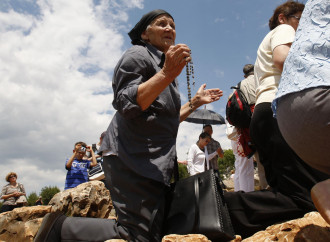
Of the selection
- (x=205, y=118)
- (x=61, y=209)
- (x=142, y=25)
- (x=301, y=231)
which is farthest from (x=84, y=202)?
(x=205, y=118)

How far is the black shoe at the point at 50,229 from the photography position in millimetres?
2570

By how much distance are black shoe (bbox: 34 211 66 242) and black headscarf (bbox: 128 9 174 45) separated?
1.66 metres

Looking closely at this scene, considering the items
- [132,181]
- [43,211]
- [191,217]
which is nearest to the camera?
[191,217]

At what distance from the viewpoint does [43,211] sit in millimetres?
5488

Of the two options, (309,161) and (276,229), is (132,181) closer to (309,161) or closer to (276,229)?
(276,229)

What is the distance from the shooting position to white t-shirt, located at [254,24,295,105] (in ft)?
8.80

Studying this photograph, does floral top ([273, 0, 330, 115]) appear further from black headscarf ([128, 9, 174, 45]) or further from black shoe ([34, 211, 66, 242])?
black shoe ([34, 211, 66, 242])

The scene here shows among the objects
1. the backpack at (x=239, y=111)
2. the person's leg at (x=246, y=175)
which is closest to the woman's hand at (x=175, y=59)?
the backpack at (x=239, y=111)

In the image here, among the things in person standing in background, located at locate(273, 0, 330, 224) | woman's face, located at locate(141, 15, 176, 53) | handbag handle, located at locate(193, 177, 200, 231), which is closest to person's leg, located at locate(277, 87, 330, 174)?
person standing in background, located at locate(273, 0, 330, 224)

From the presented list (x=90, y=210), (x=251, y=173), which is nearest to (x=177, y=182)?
(x=251, y=173)

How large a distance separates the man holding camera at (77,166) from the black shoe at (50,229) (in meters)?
4.51

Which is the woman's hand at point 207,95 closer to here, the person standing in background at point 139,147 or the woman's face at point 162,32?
the person standing in background at point 139,147

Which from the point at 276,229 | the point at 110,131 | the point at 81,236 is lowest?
the point at 276,229

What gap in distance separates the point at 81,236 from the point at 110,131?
868 millimetres
